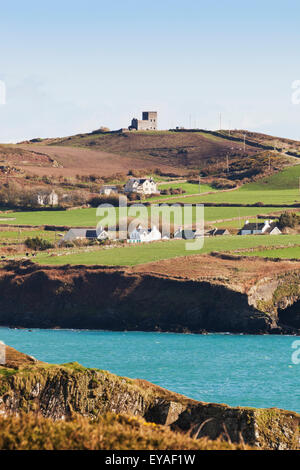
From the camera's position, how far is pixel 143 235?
333ft

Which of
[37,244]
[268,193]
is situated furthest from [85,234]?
[268,193]

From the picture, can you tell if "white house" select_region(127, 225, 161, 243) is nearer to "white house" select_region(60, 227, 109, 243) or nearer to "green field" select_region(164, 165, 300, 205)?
"white house" select_region(60, 227, 109, 243)

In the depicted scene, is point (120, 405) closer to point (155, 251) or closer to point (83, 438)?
point (83, 438)

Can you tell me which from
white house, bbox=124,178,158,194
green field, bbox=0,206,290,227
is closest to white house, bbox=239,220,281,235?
Result: green field, bbox=0,206,290,227

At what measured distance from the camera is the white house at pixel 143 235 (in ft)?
331

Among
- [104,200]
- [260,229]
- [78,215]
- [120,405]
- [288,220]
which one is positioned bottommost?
[120,405]

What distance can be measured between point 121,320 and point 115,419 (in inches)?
2289

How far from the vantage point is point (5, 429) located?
16.0 m

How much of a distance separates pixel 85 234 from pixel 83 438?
8673 centimetres

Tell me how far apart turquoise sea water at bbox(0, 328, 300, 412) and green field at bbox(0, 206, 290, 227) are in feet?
136

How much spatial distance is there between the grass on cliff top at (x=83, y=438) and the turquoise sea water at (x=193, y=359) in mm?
29531

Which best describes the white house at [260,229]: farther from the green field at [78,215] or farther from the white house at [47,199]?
the white house at [47,199]

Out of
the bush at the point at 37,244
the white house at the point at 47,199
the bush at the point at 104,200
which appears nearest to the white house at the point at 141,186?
the bush at the point at 104,200

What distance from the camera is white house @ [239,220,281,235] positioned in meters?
103
